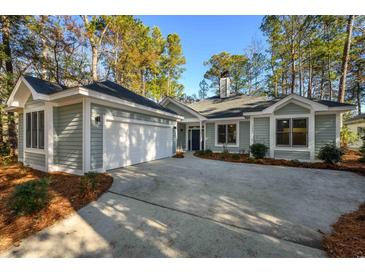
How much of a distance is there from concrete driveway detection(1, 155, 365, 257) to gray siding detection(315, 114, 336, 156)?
3533 mm

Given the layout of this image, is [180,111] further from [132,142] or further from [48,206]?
[48,206]

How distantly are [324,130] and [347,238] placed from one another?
777 cm

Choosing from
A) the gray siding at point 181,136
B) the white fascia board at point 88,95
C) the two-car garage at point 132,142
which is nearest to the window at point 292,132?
the two-car garage at point 132,142

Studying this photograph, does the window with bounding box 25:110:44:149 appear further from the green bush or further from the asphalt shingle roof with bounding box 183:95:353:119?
the asphalt shingle roof with bounding box 183:95:353:119

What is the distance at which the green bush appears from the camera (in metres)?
3.05

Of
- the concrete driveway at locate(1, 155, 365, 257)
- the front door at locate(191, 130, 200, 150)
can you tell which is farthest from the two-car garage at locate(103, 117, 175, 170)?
the front door at locate(191, 130, 200, 150)

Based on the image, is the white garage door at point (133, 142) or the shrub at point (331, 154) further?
the shrub at point (331, 154)

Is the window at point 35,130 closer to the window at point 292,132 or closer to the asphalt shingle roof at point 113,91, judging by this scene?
the asphalt shingle roof at point 113,91

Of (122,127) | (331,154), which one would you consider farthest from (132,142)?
(331,154)

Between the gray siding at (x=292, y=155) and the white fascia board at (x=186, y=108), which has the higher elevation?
the white fascia board at (x=186, y=108)

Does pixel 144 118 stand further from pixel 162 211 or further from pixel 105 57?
pixel 105 57

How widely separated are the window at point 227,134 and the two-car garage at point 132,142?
4.05 m

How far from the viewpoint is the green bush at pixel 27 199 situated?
3.05 meters
